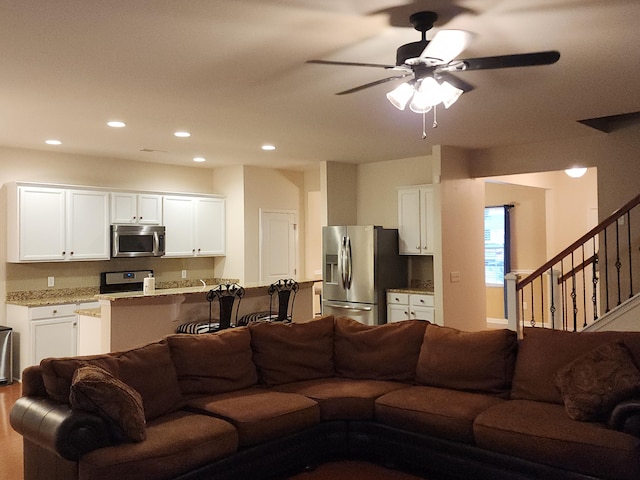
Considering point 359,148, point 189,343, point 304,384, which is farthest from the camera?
point 359,148

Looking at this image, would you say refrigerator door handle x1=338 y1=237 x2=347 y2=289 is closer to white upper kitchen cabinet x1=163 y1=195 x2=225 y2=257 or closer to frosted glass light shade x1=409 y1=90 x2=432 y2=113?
white upper kitchen cabinet x1=163 y1=195 x2=225 y2=257

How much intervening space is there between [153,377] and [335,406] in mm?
1174

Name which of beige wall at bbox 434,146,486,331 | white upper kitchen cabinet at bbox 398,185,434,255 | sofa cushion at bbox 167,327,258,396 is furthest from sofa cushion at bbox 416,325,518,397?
white upper kitchen cabinet at bbox 398,185,434,255

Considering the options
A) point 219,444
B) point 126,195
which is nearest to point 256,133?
point 126,195

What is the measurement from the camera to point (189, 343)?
12.5ft

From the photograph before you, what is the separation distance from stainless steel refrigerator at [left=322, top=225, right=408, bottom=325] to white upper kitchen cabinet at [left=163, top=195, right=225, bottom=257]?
161 cm

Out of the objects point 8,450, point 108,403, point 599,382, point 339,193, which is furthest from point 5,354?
point 599,382

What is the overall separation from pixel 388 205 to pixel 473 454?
4.89m

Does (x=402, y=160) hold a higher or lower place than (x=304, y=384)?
higher

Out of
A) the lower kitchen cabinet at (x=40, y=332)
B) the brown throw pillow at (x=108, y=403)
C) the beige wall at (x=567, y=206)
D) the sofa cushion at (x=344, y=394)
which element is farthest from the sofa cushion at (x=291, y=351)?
the beige wall at (x=567, y=206)

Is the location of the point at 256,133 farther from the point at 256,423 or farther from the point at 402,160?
the point at 256,423

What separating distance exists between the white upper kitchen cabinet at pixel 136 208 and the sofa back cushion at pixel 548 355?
5108 mm

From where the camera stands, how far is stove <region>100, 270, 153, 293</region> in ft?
23.2

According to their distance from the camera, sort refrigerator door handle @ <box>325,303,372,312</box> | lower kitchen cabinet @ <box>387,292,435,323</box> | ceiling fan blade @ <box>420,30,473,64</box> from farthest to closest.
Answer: refrigerator door handle @ <box>325,303,372,312</box>
lower kitchen cabinet @ <box>387,292,435,323</box>
ceiling fan blade @ <box>420,30,473,64</box>
